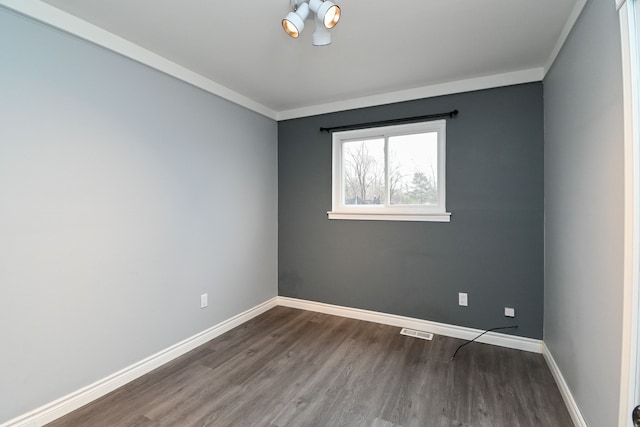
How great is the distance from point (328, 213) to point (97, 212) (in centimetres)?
216

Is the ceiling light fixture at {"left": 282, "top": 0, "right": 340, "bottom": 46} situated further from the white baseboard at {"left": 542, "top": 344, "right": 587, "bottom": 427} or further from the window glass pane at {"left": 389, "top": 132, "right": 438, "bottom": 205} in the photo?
the white baseboard at {"left": 542, "top": 344, "right": 587, "bottom": 427}

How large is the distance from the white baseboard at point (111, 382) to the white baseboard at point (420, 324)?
0.90m

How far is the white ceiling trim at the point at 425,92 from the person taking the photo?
2486 millimetres

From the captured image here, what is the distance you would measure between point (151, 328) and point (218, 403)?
33.0 inches

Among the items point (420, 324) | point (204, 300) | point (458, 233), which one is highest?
point (458, 233)

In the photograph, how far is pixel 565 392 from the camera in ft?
6.02

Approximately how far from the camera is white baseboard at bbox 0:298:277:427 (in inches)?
63.8

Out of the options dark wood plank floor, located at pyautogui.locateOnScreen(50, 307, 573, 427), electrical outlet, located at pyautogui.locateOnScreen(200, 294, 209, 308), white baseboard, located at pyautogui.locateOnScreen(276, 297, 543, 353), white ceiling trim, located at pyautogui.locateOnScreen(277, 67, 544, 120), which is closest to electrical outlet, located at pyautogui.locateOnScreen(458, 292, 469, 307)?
white baseboard, located at pyautogui.locateOnScreen(276, 297, 543, 353)

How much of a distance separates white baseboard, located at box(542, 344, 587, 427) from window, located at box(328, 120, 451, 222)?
135 centimetres

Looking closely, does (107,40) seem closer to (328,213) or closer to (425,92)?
(328,213)

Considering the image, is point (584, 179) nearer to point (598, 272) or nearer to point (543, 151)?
point (598, 272)

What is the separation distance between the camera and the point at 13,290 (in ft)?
5.11

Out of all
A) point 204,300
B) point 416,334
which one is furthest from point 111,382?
point 416,334

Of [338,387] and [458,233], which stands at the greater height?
[458,233]
